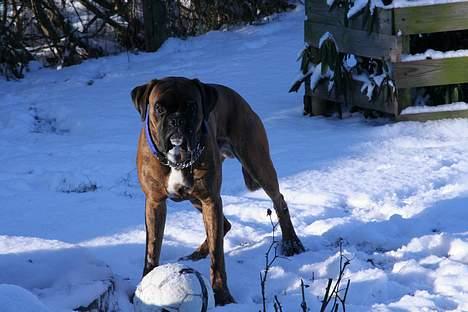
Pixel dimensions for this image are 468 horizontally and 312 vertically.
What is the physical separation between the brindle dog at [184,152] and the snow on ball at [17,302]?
1.48 meters

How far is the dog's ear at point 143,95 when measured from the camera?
4.46 meters

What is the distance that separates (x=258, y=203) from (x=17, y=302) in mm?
3570

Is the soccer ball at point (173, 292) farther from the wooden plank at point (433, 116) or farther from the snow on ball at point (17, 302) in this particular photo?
the wooden plank at point (433, 116)

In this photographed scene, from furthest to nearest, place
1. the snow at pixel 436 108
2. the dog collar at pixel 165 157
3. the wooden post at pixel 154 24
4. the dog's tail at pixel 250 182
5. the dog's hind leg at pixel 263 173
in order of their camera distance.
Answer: the wooden post at pixel 154 24, the snow at pixel 436 108, the dog's tail at pixel 250 182, the dog's hind leg at pixel 263 173, the dog collar at pixel 165 157

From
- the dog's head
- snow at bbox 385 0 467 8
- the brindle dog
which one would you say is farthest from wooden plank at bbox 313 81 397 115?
the dog's head

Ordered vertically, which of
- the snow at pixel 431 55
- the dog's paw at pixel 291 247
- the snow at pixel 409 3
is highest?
the snow at pixel 409 3

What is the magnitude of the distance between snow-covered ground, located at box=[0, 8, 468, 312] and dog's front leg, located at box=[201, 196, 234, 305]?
0.16 metres

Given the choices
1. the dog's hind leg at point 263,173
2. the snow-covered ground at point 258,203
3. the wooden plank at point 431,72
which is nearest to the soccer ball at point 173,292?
the snow-covered ground at point 258,203

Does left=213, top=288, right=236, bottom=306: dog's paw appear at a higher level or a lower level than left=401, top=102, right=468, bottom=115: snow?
lower

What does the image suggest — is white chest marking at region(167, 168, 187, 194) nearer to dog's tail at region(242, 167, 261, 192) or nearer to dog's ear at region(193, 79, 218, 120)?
dog's ear at region(193, 79, 218, 120)

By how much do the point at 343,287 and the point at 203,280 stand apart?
1.27m

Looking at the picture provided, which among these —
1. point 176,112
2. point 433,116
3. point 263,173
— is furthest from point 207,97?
point 433,116

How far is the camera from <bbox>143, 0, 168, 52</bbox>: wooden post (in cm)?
1236

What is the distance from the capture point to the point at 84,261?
445 cm
